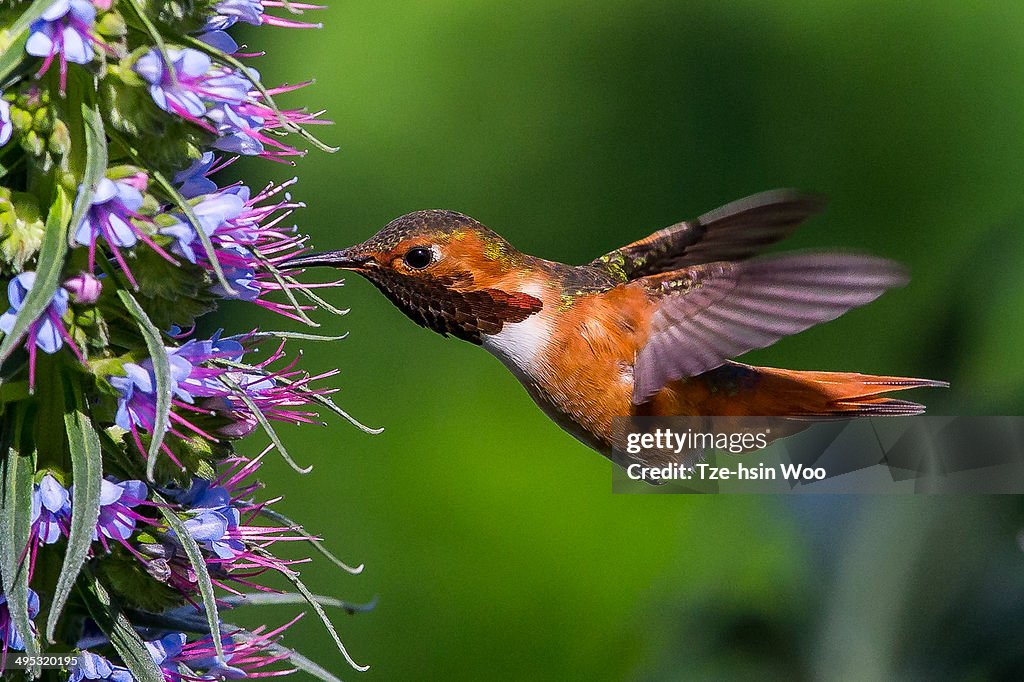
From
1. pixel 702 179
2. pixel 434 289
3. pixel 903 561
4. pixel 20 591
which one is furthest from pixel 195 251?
pixel 702 179

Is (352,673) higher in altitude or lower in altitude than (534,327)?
lower

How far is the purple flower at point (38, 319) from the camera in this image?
158 cm

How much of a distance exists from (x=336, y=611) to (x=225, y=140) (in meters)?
3.24

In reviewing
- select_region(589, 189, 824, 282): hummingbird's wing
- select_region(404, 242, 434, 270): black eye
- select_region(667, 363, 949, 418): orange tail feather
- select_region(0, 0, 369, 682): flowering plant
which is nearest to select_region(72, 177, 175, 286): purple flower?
select_region(0, 0, 369, 682): flowering plant

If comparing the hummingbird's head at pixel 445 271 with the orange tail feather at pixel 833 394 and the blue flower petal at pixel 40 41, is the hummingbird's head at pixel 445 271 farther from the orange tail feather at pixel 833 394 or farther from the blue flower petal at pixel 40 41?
the blue flower petal at pixel 40 41

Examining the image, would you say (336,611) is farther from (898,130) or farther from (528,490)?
(898,130)

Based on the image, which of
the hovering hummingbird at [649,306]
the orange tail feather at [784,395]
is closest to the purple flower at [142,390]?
the hovering hummingbird at [649,306]

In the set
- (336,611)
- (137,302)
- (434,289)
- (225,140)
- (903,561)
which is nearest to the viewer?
(137,302)

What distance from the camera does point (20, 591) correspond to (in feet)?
5.02

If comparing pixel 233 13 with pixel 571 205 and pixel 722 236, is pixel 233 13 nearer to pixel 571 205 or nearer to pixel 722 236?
pixel 722 236

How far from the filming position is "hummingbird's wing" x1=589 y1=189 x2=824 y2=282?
8.16 ft

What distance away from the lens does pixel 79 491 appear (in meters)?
1.55

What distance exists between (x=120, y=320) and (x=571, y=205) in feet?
13.1

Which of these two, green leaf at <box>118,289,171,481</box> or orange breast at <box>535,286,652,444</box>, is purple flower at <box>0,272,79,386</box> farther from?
orange breast at <box>535,286,652,444</box>
